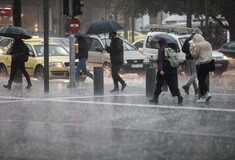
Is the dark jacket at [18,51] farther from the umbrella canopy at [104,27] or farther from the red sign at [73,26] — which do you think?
the umbrella canopy at [104,27]

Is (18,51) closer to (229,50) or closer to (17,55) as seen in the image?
(17,55)

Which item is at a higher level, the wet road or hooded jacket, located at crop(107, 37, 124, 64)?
hooded jacket, located at crop(107, 37, 124, 64)

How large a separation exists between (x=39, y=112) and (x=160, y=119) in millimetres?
2503

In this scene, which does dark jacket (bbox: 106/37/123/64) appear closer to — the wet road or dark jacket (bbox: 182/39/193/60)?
the wet road

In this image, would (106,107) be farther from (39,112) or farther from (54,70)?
(54,70)

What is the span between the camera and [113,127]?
1009 centimetres

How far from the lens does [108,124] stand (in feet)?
34.4

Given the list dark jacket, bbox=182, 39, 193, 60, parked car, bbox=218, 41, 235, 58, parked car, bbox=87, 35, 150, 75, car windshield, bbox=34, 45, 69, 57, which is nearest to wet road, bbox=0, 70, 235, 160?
dark jacket, bbox=182, 39, 193, 60

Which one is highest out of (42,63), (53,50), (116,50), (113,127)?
(116,50)

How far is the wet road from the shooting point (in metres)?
7.88

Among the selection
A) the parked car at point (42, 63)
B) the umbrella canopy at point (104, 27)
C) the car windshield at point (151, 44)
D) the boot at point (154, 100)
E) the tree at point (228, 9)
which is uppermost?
the tree at point (228, 9)

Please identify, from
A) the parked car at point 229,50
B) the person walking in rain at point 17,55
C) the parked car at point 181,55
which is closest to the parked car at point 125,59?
the parked car at point 181,55

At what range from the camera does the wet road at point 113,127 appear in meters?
7.88

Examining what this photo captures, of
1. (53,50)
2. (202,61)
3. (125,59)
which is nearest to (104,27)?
(202,61)
